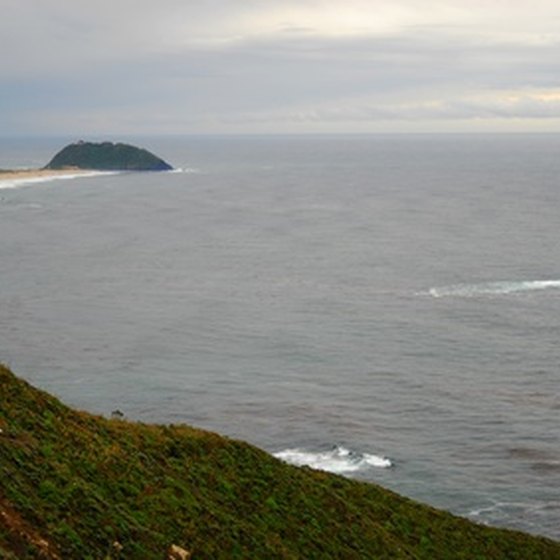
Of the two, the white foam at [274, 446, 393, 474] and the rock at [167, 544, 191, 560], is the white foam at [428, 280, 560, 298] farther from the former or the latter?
the rock at [167, 544, 191, 560]

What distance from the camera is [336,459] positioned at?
6106cm

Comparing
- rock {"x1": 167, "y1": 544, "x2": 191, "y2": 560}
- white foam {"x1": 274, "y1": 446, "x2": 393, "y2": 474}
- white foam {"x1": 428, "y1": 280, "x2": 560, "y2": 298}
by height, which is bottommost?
white foam {"x1": 274, "y1": 446, "x2": 393, "y2": 474}

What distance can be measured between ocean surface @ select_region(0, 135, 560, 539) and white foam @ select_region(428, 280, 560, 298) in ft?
1.47

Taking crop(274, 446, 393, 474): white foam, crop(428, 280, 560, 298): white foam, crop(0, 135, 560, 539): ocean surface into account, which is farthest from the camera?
crop(428, 280, 560, 298): white foam

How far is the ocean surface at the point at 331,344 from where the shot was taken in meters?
62.6

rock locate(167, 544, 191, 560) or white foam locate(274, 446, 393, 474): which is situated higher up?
rock locate(167, 544, 191, 560)

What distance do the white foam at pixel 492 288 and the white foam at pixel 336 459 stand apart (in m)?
46.3

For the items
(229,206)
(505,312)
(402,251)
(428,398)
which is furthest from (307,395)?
(229,206)

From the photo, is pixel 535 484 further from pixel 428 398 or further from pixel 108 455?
pixel 108 455

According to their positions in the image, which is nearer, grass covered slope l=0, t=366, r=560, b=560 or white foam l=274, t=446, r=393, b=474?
grass covered slope l=0, t=366, r=560, b=560

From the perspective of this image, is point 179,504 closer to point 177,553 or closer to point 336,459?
point 177,553

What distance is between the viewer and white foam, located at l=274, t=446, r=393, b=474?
59688 mm

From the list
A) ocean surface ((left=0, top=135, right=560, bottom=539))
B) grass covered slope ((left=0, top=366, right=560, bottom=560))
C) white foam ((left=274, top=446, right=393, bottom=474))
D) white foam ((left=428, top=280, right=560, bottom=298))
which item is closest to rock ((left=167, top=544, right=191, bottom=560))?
grass covered slope ((left=0, top=366, right=560, bottom=560))

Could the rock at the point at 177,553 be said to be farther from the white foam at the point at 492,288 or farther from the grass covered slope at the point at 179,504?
the white foam at the point at 492,288
